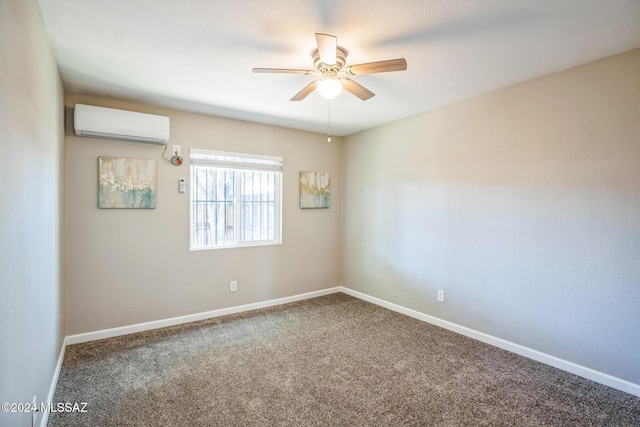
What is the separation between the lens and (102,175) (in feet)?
9.91

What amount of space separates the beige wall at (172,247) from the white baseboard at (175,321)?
52mm

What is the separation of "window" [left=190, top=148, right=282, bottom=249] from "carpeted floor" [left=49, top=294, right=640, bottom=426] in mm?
1104

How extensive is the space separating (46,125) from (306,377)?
2501 millimetres

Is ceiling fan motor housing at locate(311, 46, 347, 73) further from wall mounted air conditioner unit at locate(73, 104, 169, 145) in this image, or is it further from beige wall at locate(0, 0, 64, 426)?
wall mounted air conditioner unit at locate(73, 104, 169, 145)

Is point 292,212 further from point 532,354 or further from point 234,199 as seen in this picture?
point 532,354

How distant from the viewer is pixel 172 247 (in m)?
3.43

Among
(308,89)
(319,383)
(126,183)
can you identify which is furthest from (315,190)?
(319,383)

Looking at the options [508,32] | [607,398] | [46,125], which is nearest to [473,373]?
[607,398]

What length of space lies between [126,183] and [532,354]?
4095mm

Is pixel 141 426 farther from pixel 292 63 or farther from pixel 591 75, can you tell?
pixel 591 75

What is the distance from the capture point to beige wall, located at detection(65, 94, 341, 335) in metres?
2.98

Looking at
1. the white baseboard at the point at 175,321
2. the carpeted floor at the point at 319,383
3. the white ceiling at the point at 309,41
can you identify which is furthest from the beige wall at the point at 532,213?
the white baseboard at the point at 175,321

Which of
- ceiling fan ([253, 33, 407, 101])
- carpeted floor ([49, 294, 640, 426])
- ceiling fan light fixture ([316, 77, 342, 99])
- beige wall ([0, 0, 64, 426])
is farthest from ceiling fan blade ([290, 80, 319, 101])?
carpeted floor ([49, 294, 640, 426])

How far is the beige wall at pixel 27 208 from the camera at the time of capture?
3.98 feet
